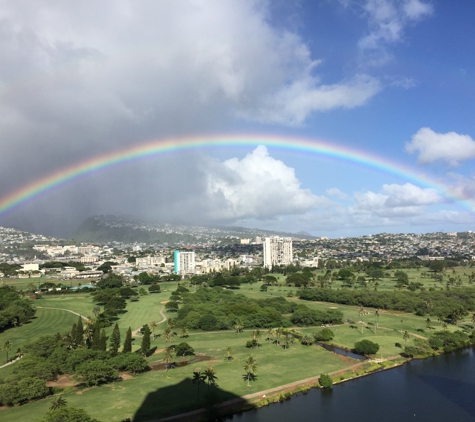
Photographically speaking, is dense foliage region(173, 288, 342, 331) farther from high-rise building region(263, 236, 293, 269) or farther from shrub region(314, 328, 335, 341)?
high-rise building region(263, 236, 293, 269)

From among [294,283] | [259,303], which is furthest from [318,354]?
[294,283]

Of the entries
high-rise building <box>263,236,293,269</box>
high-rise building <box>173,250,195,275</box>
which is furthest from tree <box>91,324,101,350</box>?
high-rise building <box>263,236,293,269</box>

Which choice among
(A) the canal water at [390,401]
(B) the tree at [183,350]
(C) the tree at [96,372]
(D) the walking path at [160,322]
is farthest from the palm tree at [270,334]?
(C) the tree at [96,372]

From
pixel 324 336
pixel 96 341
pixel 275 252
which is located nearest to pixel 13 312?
pixel 96 341

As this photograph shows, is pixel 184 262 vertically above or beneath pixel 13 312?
above

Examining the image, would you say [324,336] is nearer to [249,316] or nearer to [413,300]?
[249,316]
